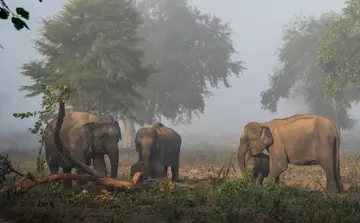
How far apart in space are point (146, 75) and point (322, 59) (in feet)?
41.4

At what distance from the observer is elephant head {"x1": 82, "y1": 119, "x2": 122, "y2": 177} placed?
12.4 m

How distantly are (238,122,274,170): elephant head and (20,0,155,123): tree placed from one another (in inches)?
622

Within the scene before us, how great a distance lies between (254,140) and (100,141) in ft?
14.9

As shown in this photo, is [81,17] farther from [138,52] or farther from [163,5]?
[163,5]

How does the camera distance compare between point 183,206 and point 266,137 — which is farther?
point 266,137

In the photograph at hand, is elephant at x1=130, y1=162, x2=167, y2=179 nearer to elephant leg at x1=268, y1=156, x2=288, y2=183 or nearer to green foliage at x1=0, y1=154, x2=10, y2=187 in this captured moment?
elephant leg at x1=268, y1=156, x2=288, y2=183

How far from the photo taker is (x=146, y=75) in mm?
30797

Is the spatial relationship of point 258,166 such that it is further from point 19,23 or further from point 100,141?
point 19,23

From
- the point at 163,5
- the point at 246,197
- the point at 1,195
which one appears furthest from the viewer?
the point at 163,5

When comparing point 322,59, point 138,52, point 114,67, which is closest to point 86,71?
point 114,67

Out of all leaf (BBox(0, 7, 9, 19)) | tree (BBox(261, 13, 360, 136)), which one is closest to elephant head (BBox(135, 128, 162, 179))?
leaf (BBox(0, 7, 9, 19))

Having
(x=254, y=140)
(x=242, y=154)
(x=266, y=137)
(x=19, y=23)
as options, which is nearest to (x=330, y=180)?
(x=266, y=137)

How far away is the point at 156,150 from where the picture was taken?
1479cm

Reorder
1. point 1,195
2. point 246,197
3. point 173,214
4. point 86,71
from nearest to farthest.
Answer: point 173,214
point 1,195
point 246,197
point 86,71
